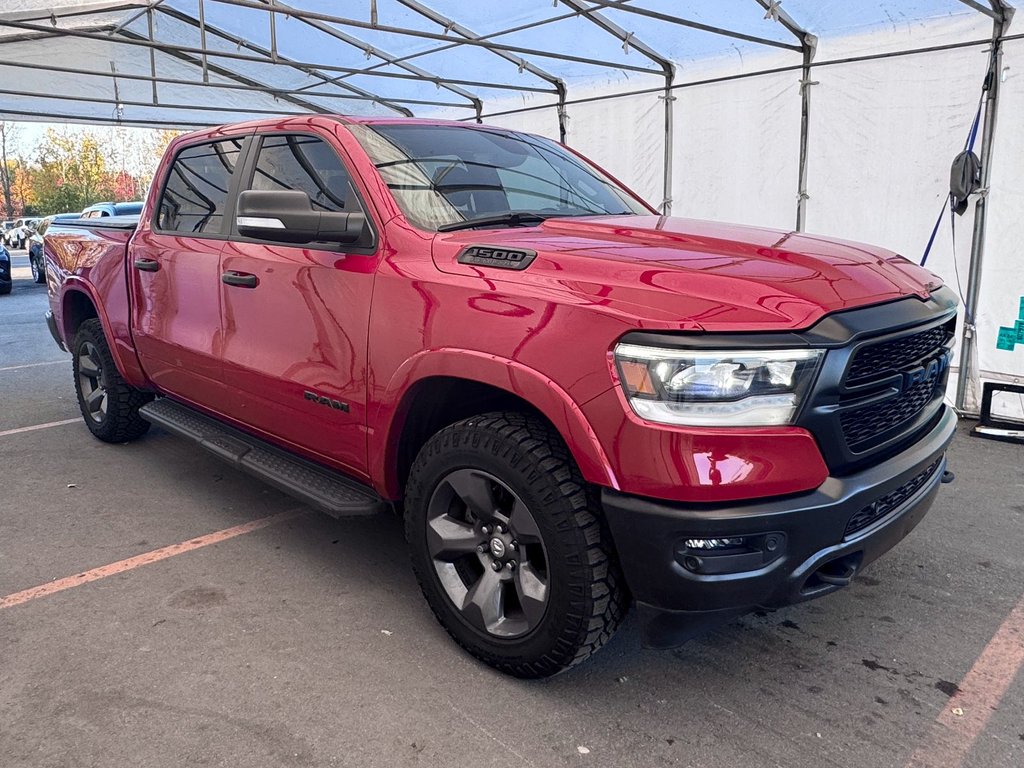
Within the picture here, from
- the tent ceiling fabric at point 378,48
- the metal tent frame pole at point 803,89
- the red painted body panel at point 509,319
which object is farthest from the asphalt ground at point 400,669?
the tent ceiling fabric at point 378,48

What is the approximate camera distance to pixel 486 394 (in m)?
2.71

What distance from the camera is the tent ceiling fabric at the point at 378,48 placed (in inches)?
279

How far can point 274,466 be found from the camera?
3453 millimetres

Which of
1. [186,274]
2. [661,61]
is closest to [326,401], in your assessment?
[186,274]

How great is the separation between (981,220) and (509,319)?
16.5ft

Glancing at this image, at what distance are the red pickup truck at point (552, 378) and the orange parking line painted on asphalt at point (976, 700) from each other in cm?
54

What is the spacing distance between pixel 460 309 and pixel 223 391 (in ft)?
5.78

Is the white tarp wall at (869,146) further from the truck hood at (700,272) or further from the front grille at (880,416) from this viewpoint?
the front grille at (880,416)

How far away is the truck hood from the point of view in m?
2.12

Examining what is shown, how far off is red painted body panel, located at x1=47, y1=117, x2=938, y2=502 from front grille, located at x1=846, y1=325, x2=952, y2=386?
14cm

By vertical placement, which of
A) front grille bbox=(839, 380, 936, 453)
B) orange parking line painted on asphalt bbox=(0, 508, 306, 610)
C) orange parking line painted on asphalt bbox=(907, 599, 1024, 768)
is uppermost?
front grille bbox=(839, 380, 936, 453)

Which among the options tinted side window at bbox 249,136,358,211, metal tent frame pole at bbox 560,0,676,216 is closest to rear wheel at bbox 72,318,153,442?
tinted side window at bbox 249,136,358,211

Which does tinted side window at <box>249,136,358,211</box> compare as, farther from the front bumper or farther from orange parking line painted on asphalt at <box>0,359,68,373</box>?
orange parking line painted on asphalt at <box>0,359,68,373</box>

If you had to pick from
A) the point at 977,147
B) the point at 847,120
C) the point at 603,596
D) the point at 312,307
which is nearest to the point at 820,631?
the point at 603,596
